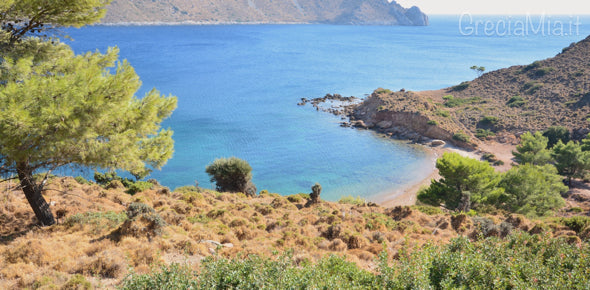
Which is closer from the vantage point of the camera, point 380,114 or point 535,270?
point 535,270

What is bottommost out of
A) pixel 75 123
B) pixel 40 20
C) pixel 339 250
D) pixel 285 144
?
pixel 285 144

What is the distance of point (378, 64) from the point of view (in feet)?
440

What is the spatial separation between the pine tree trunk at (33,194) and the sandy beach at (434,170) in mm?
28423

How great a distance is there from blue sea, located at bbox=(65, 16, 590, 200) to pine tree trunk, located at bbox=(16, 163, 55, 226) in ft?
20.2

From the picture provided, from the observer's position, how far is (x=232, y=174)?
29.2 m

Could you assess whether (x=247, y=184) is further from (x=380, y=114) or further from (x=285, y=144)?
(x=380, y=114)

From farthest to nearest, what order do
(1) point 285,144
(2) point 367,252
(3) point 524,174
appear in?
(1) point 285,144
(3) point 524,174
(2) point 367,252

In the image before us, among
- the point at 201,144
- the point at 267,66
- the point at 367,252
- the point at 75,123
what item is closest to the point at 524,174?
the point at 367,252

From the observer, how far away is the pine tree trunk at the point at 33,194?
11.0 m

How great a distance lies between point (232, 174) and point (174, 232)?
15867mm

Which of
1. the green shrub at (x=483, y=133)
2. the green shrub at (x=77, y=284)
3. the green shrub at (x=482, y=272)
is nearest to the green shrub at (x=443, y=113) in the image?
the green shrub at (x=483, y=133)

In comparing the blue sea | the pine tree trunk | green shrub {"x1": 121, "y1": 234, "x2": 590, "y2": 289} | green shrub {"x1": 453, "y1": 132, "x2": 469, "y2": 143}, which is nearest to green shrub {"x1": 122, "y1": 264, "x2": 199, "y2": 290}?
green shrub {"x1": 121, "y1": 234, "x2": 590, "y2": 289}

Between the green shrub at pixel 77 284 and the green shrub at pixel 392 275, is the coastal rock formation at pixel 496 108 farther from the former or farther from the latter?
the green shrub at pixel 77 284

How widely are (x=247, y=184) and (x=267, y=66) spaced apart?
98407mm
